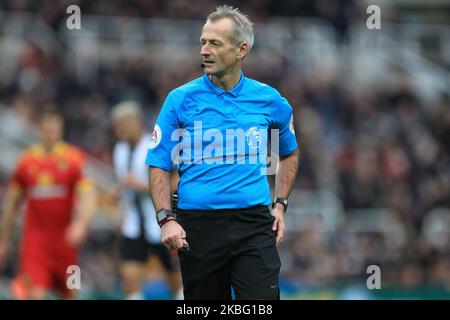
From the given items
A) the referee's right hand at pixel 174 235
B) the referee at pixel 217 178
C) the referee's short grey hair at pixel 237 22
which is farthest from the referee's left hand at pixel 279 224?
the referee's short grey hair at pixel 237 22

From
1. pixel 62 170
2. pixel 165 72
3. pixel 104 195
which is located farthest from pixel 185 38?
pixel 62 170

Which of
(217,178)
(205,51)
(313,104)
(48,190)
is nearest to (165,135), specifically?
(217,178)

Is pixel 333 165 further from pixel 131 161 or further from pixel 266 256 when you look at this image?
pixel 266 256

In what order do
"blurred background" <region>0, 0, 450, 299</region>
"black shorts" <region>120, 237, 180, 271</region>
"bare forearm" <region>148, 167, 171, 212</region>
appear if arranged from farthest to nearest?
"blurred background" <region>0, 0, 450, 299</region>
"black shorts" <region>120, 237, 180, 271</region>
"bare forearm" <region>148, 167, 171, 212</region>

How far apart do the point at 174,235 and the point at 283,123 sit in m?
1.06

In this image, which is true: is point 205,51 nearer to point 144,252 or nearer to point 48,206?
point 144,252

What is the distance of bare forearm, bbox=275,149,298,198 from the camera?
21.8 feet

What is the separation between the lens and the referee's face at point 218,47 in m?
6.18

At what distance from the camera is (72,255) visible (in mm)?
11008

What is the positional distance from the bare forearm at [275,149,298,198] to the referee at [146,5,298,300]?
0.35 meters

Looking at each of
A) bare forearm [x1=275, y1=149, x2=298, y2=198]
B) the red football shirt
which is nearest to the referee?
bare forearm [x1=275, y1=149, x2=298, y2=198]

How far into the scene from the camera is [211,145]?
6238mm

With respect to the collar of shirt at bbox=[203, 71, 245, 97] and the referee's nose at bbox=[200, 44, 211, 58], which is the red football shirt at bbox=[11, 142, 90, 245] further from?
the referee's nose at bbox=[200, 44, 211, 58]

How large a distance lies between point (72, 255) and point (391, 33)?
40.9 feet
